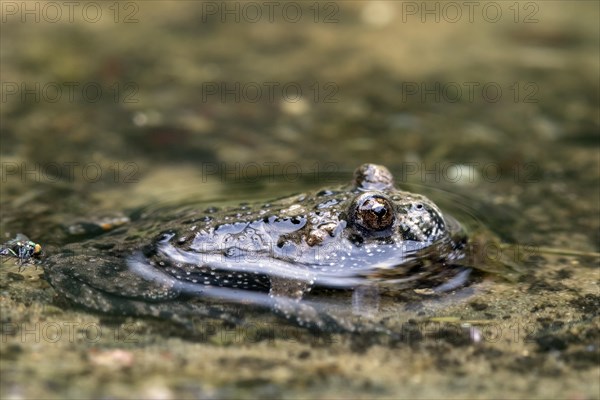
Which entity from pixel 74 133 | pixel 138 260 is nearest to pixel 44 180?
pixel 74 133

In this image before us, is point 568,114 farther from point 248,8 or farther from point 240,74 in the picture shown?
point 248,8

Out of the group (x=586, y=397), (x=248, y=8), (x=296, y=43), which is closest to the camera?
(x=586, y=397)

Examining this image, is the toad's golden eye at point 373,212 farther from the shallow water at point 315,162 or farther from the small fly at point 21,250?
the small fly at point 21,250

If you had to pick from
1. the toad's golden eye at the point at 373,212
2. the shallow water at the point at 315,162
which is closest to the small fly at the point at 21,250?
the shallow water at the point at 315,162

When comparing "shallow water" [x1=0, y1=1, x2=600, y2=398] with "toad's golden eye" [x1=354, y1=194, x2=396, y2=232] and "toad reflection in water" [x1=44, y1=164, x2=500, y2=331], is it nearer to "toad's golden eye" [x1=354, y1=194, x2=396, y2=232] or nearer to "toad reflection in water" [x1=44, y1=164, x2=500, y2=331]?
"toad reflection in water" [x1=44, y1=164, x2=500, y2=331]

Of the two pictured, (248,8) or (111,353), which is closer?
(111,353)

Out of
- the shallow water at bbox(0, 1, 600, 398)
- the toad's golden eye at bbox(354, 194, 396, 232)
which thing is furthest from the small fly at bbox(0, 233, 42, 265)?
the toad's golden eye at bbox(354, 194, 396, 232)

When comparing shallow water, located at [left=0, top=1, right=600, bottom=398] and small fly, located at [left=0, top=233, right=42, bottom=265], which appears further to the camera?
small fly, located at [left=0, top=233, right=42, bottom=265]
